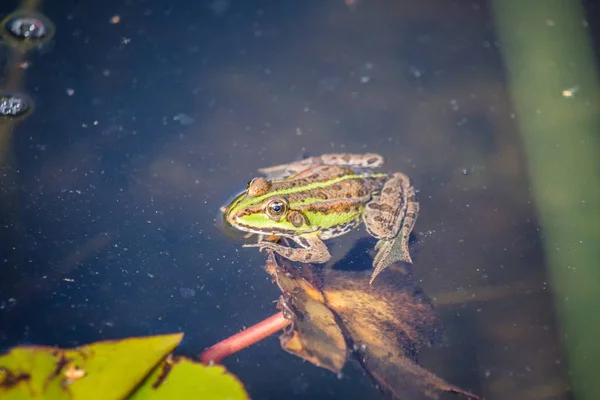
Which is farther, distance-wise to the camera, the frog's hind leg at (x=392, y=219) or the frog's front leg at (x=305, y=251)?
the frog's hind leg at (x=392, y=219)

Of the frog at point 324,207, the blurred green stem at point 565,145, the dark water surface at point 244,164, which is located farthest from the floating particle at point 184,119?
the blurred green stem at point 565,145

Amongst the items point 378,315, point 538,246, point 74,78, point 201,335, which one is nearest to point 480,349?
point 378,315

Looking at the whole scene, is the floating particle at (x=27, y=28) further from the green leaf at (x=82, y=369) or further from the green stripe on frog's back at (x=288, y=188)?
the green leaf at (x=82, y=369)

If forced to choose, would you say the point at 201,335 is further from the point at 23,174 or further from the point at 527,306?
the point at 527,306

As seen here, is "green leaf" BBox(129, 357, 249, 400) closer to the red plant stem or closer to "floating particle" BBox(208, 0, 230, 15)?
the red plant stem

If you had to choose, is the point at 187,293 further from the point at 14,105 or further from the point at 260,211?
the point at 14,105

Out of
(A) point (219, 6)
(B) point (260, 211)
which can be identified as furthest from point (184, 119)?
(A) point (219, 6)
